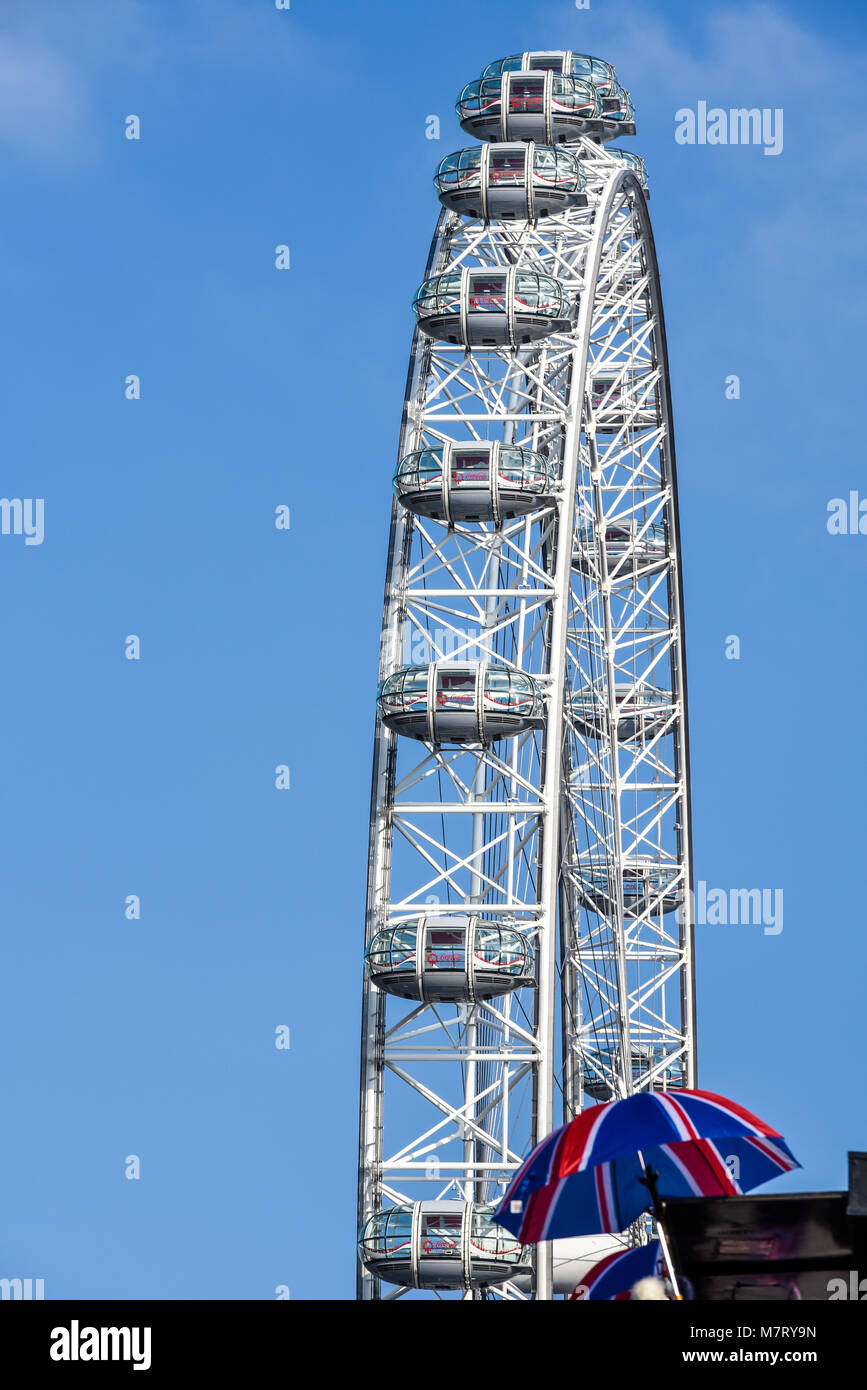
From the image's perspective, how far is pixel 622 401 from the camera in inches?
2534

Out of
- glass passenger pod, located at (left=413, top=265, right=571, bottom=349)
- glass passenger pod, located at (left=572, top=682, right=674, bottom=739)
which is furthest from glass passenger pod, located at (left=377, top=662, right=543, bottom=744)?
glass passenger pod, located at (left=572, top=682, right=674, bottom=739)

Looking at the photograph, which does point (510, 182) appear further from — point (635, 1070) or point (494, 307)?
point (635, 1070)

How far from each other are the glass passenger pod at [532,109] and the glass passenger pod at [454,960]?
20.9m

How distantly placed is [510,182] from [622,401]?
1060 cm

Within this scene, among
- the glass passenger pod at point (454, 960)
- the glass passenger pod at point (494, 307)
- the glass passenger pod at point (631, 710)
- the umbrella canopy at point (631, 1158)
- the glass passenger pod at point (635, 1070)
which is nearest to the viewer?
the umbrella canopy at point (631, 1158)

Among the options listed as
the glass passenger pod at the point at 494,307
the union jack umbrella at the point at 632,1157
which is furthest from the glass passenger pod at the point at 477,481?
the union jack umbrella at the point at 632,1157

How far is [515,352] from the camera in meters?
55.0

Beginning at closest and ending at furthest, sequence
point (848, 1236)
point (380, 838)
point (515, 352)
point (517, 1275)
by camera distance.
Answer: point (848, 1236), point (517, 1275), point (380, 838), point (515, 352)

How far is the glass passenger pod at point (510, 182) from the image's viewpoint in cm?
5519

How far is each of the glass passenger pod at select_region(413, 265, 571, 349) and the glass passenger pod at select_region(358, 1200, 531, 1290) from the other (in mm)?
19952

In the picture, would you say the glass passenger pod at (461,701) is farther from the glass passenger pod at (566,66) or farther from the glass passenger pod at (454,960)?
the glass passenger pod at (566,66)
